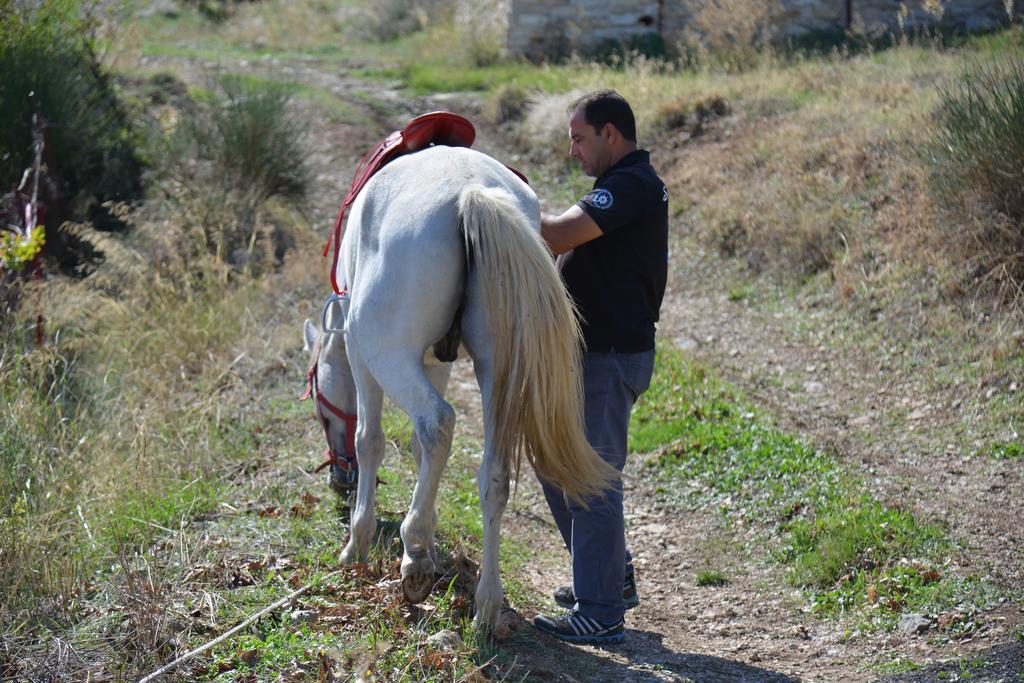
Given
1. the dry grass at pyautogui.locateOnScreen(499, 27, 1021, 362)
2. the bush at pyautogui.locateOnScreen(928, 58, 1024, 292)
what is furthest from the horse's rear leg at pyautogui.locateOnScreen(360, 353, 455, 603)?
the bush at pyautogui.locateOnScreen(928, 58, 1024, 292)

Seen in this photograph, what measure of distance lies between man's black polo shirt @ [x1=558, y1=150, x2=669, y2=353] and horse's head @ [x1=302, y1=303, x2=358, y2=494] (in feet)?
4.60

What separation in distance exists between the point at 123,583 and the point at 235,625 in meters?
0.51

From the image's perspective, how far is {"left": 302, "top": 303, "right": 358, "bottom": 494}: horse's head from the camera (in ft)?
15.9

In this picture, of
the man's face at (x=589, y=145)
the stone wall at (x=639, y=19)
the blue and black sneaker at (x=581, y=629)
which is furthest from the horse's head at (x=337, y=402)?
the stone wall at (x=639, y=19)

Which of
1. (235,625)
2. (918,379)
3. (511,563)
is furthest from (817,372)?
(235,625)

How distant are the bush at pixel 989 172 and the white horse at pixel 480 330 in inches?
169

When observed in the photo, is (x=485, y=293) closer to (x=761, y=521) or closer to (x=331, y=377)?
(x=331, y=377)

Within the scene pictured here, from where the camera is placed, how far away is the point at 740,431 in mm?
6020

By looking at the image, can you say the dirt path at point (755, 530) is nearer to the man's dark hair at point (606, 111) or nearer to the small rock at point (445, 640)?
the small rock at point (445, 640)

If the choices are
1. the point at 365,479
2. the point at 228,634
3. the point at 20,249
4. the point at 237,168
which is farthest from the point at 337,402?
the point at 237,168

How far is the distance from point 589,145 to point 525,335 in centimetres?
103

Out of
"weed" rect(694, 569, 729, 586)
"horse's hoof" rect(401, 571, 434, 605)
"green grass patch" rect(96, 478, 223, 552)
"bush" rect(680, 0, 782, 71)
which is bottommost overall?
"weed" rect(694, 569, 729, 586)

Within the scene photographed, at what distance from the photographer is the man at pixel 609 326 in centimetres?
395

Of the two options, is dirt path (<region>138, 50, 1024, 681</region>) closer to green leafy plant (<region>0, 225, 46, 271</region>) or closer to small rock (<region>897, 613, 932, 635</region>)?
small rock (<region>897, 613, 932, 635</region>)
